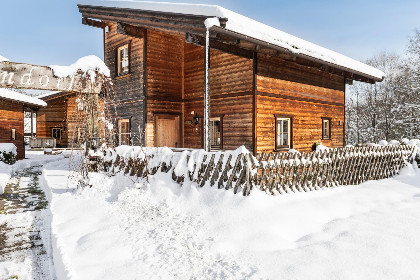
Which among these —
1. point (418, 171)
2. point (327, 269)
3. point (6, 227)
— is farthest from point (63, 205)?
point (418, 171)

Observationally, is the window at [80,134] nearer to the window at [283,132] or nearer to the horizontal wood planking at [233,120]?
the horizontal wood planking at [233,120]

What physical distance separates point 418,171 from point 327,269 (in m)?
10.3

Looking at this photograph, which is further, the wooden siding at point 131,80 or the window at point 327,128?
the window at point 327,128

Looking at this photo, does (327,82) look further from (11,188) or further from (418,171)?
(11,188)

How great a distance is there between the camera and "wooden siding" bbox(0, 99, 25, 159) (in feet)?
62.0

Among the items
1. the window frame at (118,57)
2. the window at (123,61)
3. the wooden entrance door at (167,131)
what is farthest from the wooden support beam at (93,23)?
the wooden entrance door at (167,131)

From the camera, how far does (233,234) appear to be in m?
4.74

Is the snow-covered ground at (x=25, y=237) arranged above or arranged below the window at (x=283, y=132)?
below

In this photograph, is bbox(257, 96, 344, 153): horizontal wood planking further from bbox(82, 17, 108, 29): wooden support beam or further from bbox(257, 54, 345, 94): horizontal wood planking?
bbox(82, 17, 108, 29): wooden support beam

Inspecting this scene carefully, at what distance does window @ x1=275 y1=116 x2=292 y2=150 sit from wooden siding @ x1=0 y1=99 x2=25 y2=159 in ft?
57.7

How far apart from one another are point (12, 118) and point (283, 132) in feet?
60.5

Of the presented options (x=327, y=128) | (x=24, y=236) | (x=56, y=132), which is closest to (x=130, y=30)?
(x=24, y=236)

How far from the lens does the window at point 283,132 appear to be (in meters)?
12.6

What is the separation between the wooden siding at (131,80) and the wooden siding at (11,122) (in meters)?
9.08
